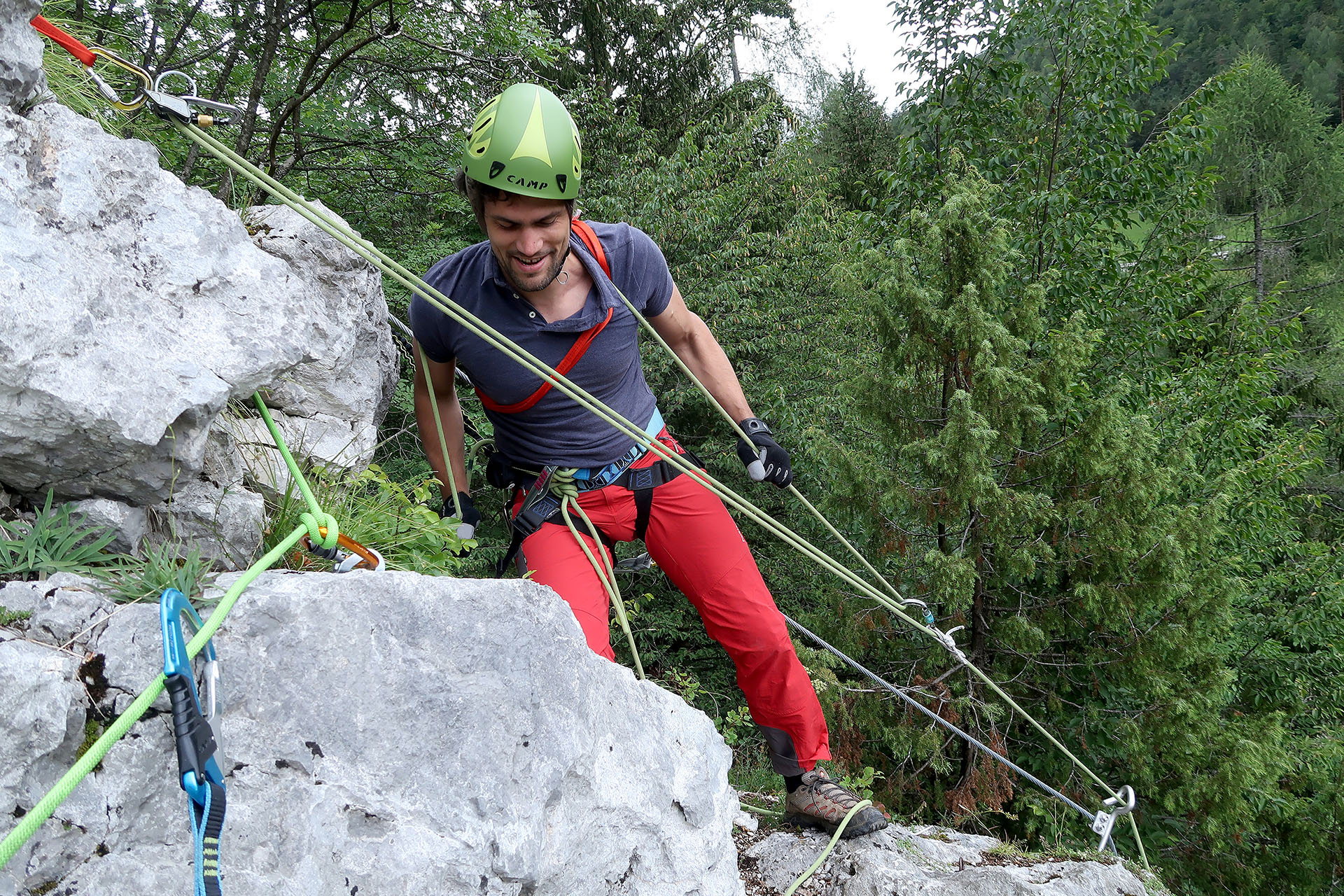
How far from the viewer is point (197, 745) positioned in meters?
1.20

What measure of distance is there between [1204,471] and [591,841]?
8.78 metres

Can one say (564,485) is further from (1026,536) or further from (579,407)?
(1026,536)

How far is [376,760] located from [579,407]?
4.32 ft

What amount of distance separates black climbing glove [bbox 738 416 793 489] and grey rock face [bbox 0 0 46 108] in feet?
7.14

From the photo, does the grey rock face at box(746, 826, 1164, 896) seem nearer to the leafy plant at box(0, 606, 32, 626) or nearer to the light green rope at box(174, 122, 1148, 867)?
the light green rope at box(174, 122, 1148, 867)

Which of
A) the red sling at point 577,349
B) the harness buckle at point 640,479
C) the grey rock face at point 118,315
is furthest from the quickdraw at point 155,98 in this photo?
the harness buckle at point 640,479

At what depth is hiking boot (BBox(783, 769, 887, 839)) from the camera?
273 centimetres

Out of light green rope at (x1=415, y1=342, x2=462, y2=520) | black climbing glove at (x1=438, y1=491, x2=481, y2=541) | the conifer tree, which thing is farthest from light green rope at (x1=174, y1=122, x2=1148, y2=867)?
the conifer tree

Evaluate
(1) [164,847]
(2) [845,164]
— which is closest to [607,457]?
(1) [164,847]

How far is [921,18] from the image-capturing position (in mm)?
9211

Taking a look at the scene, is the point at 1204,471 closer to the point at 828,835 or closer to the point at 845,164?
the point at 828,835

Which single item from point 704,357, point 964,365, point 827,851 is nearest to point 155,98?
point 704,357

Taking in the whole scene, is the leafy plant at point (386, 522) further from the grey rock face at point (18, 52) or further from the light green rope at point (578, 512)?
the grey rock face at point (18, 52)

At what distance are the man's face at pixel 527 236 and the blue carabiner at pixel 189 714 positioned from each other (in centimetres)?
135
